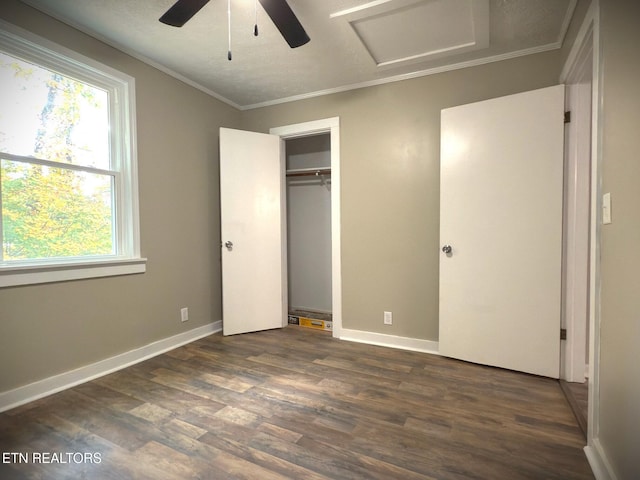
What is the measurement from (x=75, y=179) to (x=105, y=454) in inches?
69.6

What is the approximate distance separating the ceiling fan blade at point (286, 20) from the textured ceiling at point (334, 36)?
0.25 m

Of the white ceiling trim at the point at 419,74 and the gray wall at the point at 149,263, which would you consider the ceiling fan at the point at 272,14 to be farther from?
the white ceiling trim at the point at 419,74

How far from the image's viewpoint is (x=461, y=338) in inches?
93.6

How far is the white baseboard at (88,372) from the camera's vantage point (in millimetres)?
1772

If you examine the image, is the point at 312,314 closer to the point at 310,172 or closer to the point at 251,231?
the point at 251,231

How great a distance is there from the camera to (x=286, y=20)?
5.30 ft

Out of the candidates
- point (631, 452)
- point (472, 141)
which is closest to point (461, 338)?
point (631, 452)

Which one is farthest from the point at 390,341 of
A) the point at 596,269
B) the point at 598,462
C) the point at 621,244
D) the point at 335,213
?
the point at 621,244

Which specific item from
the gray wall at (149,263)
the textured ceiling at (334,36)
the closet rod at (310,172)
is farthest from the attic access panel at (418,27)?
the gray wall at (149,263)

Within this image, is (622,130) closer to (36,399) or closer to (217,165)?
(217,165)

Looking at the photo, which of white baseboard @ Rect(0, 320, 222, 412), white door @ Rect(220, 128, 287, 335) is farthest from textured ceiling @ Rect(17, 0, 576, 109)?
white baseboard @ Rect(0, 320, 222, 412)

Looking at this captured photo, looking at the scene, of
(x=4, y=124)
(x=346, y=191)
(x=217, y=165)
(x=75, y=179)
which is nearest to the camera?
(x=4, y=124)

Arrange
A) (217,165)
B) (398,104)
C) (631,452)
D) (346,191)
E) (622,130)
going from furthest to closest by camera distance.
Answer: (217,165), (346,191), (398,104), (622,130), (631,452)

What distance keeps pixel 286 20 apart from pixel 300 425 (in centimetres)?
223
